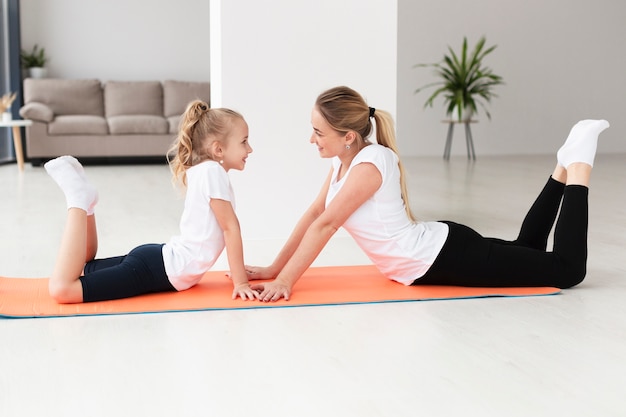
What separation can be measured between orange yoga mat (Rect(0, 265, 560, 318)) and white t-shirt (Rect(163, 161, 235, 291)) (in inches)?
4.2

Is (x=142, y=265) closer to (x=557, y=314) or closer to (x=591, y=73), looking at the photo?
(x=557, y=314)

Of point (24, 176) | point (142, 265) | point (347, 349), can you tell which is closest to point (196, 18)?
point (24, 176)

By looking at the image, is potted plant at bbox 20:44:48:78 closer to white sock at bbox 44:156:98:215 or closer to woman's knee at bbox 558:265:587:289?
white sock at bbox 44:156:98:215

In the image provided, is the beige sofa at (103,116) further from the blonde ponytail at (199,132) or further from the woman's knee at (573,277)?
the woman's knee at (573,277)


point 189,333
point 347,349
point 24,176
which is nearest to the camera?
point 347,349

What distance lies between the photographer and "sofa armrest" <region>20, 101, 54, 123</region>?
337 inches

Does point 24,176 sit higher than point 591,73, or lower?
lower

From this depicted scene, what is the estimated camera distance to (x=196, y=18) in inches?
393

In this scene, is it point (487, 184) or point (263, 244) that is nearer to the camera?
point (263, 244)

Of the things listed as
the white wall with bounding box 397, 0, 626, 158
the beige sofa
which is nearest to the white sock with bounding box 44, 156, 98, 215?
the beige sofa

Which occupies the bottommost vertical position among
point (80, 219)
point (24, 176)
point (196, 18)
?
point (24, 176)

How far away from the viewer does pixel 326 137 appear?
2707 mm

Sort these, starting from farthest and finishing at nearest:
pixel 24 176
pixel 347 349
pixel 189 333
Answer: pixel 24 176, pixel 189 333, pixel 347 349

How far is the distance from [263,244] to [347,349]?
5.86 feet
